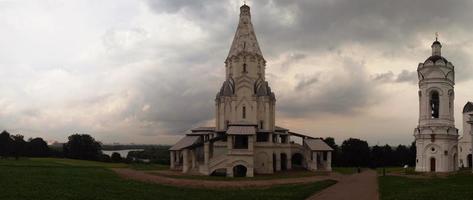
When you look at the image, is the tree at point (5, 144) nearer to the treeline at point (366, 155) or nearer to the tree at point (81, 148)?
the tree at point (81, 148)

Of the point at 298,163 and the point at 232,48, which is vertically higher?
the point at 232,48

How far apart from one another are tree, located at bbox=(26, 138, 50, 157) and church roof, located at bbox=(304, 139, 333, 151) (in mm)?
59314

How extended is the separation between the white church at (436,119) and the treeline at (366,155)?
2735 cm

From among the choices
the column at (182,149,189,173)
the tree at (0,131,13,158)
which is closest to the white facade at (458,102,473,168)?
the column at (182,149,189,173)

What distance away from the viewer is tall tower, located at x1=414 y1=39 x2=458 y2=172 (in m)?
45.0

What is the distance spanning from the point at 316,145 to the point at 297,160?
5051 mm

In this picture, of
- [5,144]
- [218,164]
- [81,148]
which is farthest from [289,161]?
[5,144]

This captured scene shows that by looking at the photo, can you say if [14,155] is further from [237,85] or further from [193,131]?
[237,85]

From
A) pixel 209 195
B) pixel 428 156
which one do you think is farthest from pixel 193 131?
pixel 209 195

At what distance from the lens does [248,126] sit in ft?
161

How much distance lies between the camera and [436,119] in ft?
149

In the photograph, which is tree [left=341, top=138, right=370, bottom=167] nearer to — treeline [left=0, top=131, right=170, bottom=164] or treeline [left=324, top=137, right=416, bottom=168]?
treeline [left=324, top=137, right=416, bottom=168]

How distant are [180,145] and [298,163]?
47.3 ft

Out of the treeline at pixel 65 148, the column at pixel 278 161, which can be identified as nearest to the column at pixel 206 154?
the column at pixel 278 161
